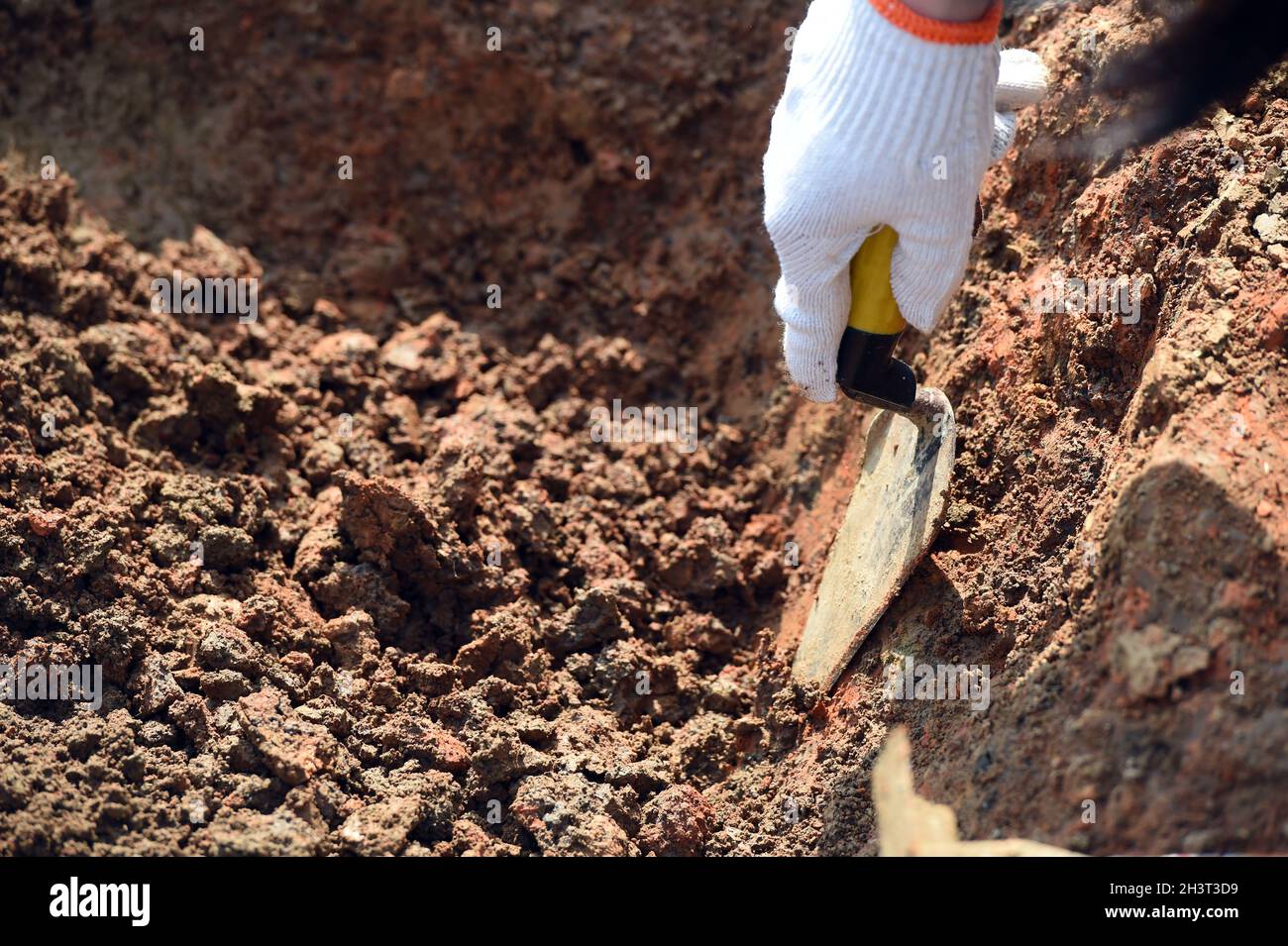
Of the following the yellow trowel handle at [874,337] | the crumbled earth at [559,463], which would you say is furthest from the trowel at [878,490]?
the crumbled earth at [559,463]

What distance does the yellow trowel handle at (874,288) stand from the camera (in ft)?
8.04

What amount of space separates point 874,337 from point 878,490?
27.6 inches

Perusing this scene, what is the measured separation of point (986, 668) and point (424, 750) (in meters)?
1.40

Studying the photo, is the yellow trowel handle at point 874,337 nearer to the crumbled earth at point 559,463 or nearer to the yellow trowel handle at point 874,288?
the yellow trowel handle at point 874,288

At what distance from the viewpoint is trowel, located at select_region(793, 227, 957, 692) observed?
8.59 feet

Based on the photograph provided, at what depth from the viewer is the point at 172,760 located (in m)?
2.74

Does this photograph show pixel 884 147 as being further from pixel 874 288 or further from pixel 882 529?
pixel 882 529

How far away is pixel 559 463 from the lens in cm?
379

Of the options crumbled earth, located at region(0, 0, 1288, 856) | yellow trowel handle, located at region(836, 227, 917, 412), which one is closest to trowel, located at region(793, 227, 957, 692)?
yellow trowel handle, located at region(836, 227, 917, 412)

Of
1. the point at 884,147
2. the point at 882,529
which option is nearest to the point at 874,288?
Result: the point at 884,147

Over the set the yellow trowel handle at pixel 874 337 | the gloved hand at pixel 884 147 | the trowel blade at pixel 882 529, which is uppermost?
the gloved hand at pixel 884 147

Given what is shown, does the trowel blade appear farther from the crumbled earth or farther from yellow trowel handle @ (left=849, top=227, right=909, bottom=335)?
yellow trowel handle @ (left=849, top=227, right=909, bottom=335)
